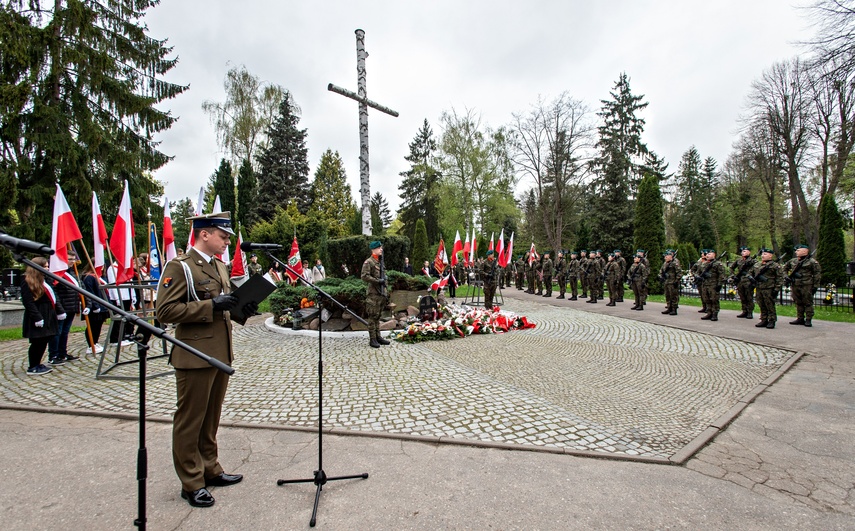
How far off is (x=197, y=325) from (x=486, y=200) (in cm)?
3436

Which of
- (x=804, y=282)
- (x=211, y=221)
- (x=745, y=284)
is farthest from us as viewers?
(x=745, y=284)

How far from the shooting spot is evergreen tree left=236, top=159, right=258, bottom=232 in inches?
1419

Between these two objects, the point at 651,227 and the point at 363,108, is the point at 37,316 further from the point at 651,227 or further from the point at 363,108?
the point at 651,227

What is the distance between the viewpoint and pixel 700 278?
39.9 feet

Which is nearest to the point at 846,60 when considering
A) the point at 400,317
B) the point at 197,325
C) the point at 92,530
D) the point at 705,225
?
the point at 400,317

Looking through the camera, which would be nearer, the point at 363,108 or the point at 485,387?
the point at 485,387

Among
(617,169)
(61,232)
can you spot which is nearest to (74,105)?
(61,232)

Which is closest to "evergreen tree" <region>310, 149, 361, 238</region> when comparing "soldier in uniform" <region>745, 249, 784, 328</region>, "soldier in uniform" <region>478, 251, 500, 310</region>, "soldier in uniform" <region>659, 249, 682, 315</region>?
"soldier in uniform" <region>478, 251, 500, 310</region>

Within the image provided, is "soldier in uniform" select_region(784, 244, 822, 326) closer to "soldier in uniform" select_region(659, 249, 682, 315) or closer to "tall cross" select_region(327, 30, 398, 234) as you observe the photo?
"soldier in uniform" select_region(659, 249, 682, 315)

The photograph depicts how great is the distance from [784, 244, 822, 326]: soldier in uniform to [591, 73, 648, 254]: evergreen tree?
69.4 ft

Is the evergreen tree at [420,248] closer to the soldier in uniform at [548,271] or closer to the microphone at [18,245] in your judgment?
the soldier in uniform at [548,271]

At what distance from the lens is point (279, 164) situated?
1442 inches

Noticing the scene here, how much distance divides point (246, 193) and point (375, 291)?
3324 centimetres

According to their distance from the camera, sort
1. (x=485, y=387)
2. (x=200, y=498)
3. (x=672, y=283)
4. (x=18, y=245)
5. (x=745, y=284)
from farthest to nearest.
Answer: (x=672, y=283)
(x=745, y=284)
(x=485, y=387)
(x=200, y=498)
(x=18, y=245)
